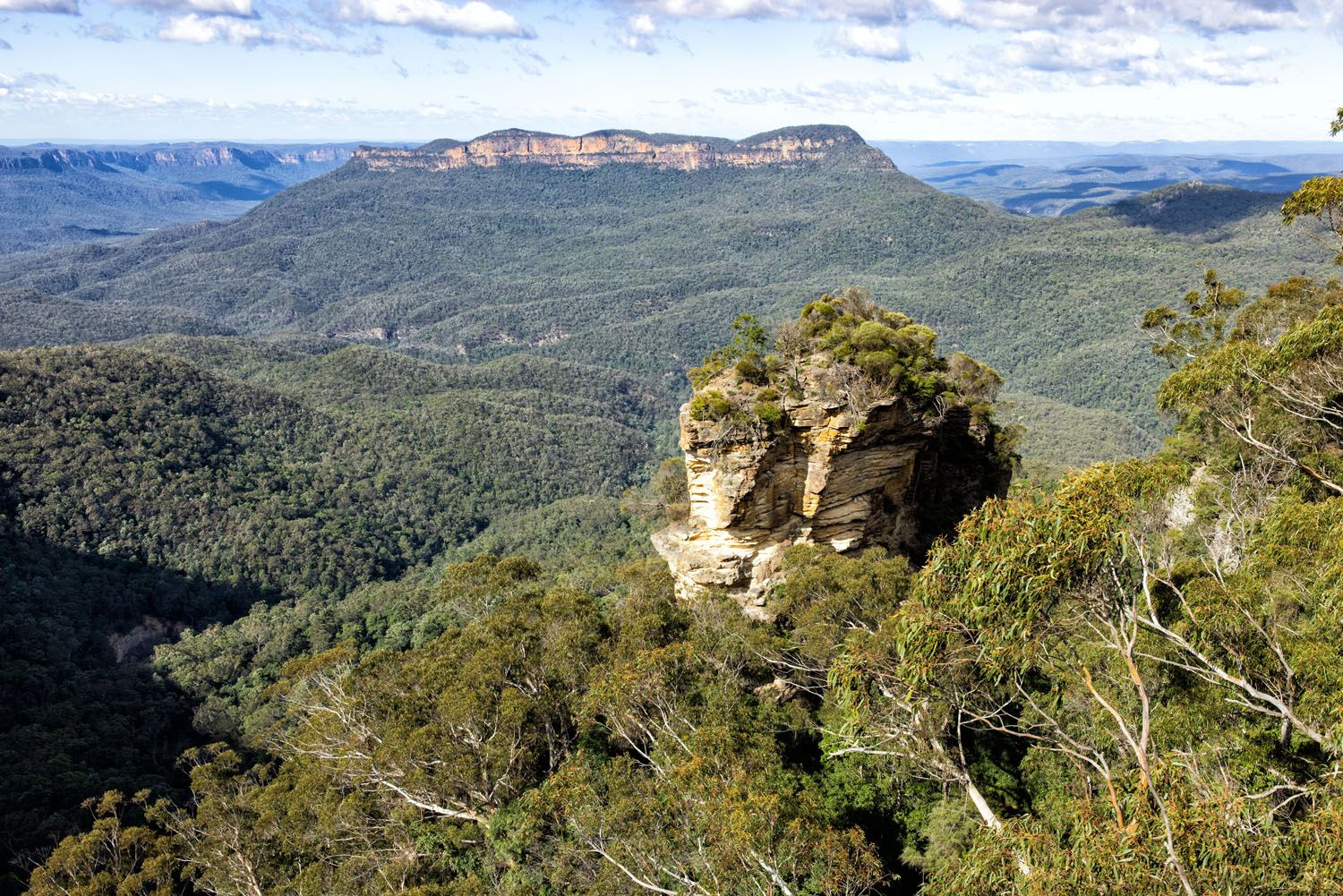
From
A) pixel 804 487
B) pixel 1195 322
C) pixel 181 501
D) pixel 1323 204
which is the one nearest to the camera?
pixel 1323 204

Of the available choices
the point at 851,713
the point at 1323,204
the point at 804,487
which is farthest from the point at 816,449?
the point at 1323,204

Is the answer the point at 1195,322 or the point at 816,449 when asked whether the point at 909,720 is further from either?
the point at 1195,322

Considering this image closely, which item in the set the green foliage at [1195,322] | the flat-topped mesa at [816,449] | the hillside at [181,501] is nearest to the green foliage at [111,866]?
the hillside at [181,501]

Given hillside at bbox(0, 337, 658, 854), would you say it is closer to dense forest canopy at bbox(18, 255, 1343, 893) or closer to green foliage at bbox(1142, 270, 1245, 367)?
dense forest canopy at bbox(18, 255, 1343, 893)

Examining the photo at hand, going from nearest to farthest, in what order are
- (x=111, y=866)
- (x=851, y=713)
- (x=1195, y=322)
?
(x=851, y=713), (x=111, y=866), (x=1195, y=322)

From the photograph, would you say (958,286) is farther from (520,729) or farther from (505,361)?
(520,729)

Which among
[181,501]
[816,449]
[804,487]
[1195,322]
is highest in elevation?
[1195,322]

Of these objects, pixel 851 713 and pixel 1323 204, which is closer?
pixel 851 713

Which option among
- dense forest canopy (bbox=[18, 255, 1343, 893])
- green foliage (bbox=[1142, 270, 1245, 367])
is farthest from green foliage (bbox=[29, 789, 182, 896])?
green foliage (bbox=[1142, 270, 1245, 367])
